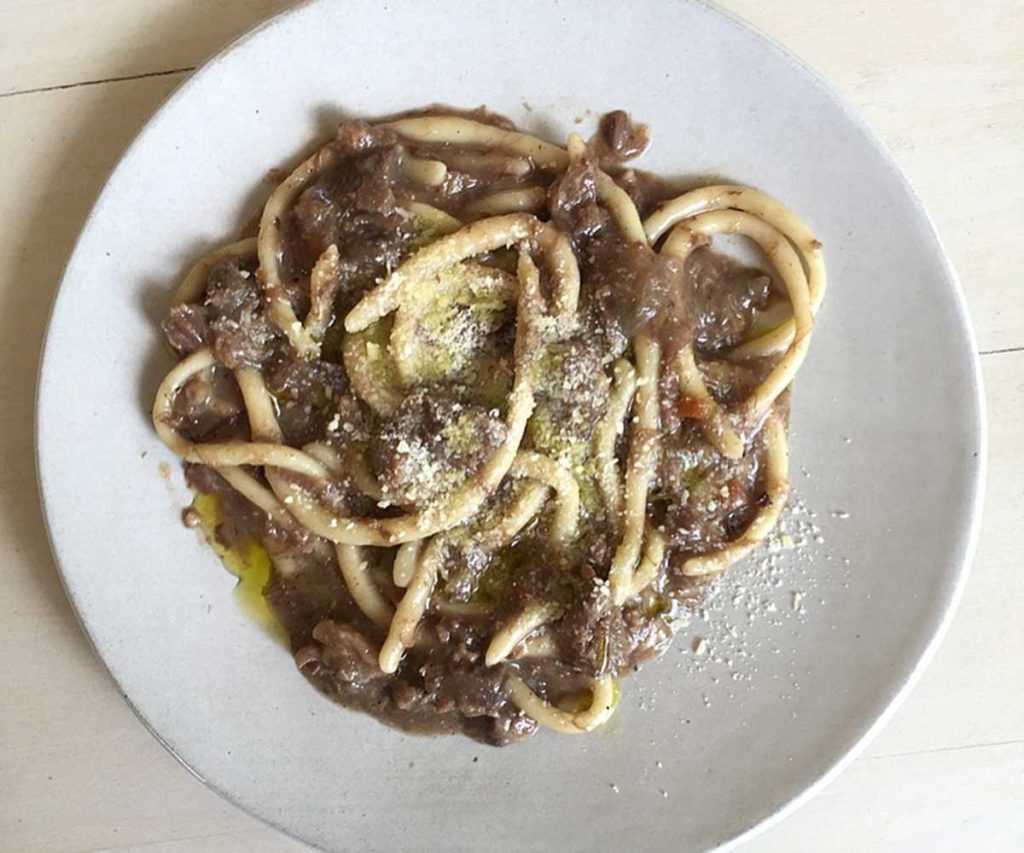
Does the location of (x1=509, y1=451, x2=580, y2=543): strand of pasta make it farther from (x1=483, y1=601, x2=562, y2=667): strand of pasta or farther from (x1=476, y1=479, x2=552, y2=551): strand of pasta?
(x1=483, y1=601, x2=562, y2=667): strand of pasta

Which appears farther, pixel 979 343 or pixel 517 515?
pixel 979 343

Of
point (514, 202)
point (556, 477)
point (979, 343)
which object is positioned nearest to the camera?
point (556, 477)

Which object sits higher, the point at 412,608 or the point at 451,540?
the point at 451,540

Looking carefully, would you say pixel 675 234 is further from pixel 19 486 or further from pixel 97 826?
pixel 97 826

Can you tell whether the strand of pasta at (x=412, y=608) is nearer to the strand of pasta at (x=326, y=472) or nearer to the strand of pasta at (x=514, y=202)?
the strand of pasta at (x=326, y=472)

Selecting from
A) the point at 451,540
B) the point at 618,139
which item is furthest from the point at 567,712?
the point at 618,139

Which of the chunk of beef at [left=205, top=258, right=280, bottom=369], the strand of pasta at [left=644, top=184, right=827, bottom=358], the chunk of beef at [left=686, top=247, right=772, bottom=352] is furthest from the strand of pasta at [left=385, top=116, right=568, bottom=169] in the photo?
the chunk of beef at [left=205, top=258, right=280, bottom=369]

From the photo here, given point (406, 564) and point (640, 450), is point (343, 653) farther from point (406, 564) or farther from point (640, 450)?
point (640, 450)
